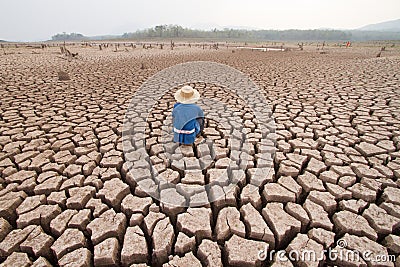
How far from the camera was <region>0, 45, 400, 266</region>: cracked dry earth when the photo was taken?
51.2 inches

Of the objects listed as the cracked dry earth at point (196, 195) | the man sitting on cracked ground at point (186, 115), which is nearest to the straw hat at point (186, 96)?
the man sitting on cracked ground at point (186, 115)

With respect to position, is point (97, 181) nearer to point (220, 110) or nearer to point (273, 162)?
point (273, 162)

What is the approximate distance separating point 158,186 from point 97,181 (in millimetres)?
545

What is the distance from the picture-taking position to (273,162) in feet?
7.01

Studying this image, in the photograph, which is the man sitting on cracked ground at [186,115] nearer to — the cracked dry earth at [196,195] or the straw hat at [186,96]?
the straw hat at [186,96]

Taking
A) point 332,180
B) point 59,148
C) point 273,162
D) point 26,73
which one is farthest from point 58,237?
point 26,73
